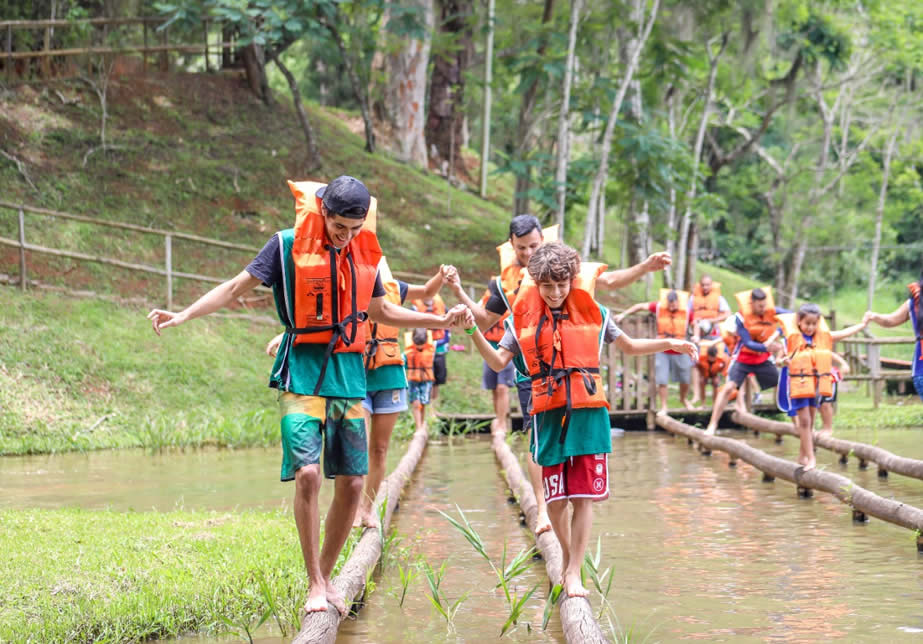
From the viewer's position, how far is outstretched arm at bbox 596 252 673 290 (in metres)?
6.44

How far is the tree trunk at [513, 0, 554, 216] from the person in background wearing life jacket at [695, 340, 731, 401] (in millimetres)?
6488

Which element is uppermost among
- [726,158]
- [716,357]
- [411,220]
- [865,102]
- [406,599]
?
[865,102]

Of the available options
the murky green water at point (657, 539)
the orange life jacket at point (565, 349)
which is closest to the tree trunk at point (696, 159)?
the murky green water at point (657, 539)

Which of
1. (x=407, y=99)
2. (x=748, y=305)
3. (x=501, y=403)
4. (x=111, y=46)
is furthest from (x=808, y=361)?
(x=111, y=46)

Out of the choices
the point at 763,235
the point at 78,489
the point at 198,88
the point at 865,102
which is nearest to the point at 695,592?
the point at 78,489

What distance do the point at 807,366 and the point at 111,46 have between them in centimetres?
2345

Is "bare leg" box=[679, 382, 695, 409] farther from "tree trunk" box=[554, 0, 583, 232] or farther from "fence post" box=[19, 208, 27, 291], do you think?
"fence post" box=[19, 208, 27, 291]

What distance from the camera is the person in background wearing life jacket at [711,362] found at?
58.3 ft

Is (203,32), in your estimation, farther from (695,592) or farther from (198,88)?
(695,592)

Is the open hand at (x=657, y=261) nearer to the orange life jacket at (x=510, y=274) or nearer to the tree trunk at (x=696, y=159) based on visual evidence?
the orange life jacket at (x=510, y=274)

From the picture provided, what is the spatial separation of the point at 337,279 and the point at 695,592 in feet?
8.91

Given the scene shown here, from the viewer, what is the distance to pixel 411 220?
28656 millimetres

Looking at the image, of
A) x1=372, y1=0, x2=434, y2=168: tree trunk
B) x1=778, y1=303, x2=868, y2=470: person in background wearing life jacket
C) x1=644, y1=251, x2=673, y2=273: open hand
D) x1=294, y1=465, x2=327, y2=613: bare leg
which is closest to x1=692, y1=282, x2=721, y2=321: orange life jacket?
x1=778, y1=303, x2=868, y2=470: person in background wearing life jacket

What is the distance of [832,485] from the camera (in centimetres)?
909
